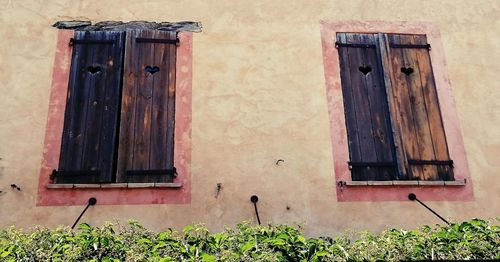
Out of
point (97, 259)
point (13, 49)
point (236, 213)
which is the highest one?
point (13, 49)

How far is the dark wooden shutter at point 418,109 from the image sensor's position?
22.3 ft

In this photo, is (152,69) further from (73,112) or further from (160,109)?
(73,112)

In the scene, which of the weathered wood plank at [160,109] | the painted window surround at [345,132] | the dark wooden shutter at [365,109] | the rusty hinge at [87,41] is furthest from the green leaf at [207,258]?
the rusty hinge at [87,41]

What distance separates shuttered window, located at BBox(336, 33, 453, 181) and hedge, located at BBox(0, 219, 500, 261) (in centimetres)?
138

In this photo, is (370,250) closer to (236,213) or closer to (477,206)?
(236,213)

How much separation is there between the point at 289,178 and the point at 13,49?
362 cm

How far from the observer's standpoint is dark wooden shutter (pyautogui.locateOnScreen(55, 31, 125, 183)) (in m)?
6.52

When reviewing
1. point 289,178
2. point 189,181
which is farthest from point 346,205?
point 189,181

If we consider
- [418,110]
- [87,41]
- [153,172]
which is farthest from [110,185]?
[418,110]

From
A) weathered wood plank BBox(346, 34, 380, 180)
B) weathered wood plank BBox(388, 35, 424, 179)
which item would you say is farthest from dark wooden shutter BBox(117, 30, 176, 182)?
weathered wood plank BBox(388, 35, 424, 179)

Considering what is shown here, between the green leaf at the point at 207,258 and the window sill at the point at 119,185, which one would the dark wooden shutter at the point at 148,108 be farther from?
the green leaf at the point at 207,258

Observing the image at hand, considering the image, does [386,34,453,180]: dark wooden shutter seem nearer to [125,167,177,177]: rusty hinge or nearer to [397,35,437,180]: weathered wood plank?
[397,35,437,180]: weathered wood plank

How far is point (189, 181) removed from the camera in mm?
6578

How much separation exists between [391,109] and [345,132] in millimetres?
635
